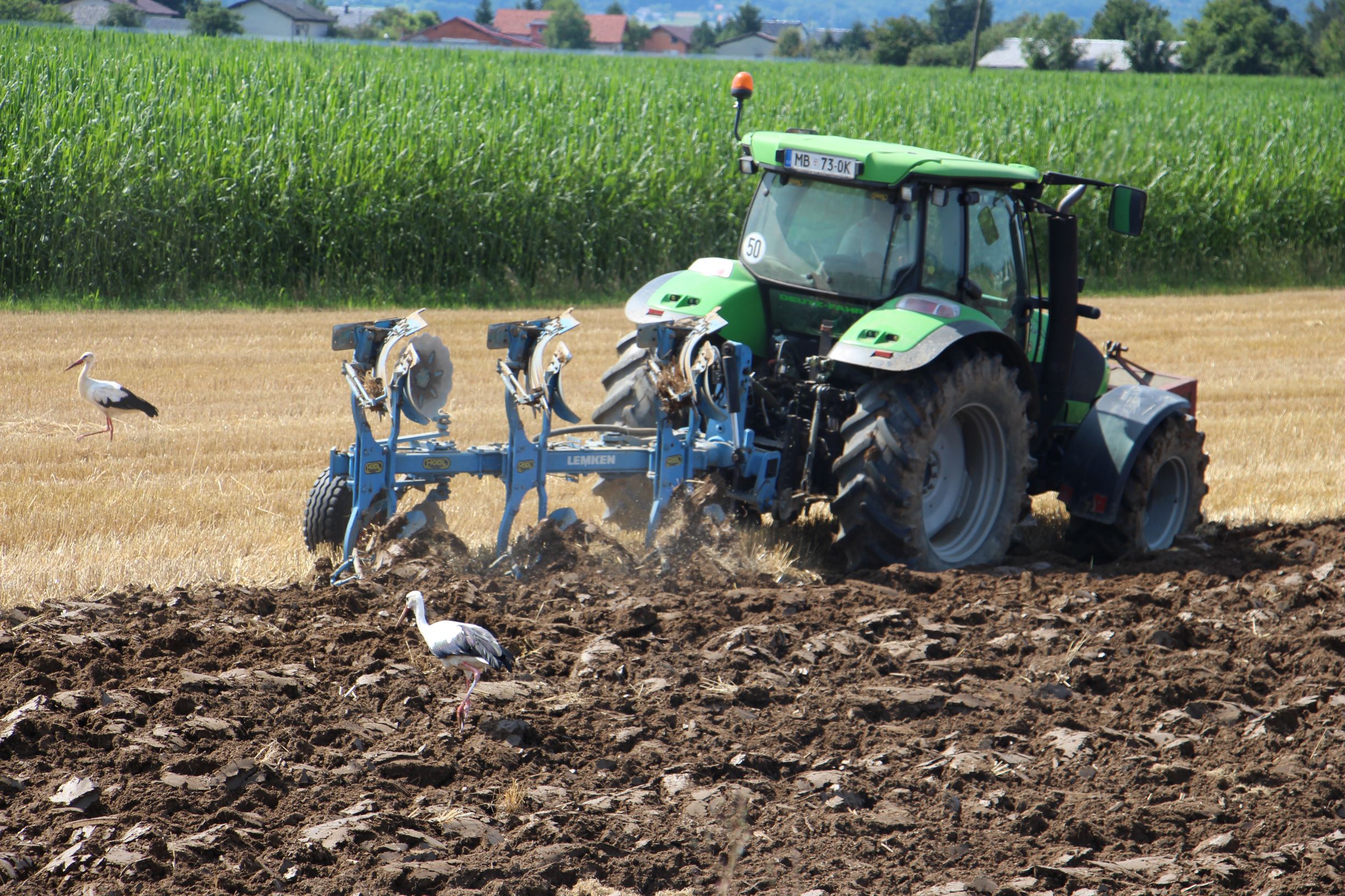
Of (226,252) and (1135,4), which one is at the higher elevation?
(1135,4)

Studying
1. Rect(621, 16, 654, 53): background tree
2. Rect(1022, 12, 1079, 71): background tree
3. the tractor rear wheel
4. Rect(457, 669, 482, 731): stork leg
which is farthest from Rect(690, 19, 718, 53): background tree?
Rect(457, 669, 482, 731): stork leg

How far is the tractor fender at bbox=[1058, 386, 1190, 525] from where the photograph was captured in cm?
710

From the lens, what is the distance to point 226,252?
14.3 m

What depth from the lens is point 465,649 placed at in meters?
4.75

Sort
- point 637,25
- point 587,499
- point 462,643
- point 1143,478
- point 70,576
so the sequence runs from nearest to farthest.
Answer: point 462,643
point 70,576
point 1143,478
point 587,499
point 637,25

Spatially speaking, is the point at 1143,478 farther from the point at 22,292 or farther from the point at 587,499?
the point at 22,292

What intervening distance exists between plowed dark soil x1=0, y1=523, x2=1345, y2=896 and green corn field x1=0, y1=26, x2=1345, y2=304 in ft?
29.9

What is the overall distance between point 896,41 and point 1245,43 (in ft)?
50.1

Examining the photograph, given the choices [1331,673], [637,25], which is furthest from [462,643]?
[637,25]

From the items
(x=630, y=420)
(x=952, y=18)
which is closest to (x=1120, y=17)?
(x=952, y=18)

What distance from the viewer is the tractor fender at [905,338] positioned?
6.25 metres

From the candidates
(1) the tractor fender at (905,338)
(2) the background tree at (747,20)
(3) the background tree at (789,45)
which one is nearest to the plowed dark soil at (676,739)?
(1) the tractor fender at (905,338)

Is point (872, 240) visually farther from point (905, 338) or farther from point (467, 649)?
point (467, 649)

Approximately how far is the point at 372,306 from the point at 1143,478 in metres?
9.05
